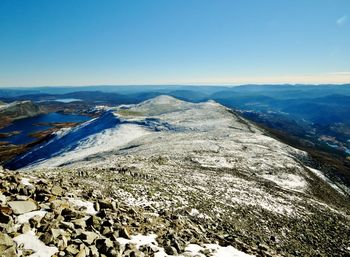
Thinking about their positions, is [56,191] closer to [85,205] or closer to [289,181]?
[85,205]

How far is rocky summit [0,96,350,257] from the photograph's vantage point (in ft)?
40.4

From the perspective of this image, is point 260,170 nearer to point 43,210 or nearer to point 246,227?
point 246,227

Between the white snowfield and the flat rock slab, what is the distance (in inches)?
305

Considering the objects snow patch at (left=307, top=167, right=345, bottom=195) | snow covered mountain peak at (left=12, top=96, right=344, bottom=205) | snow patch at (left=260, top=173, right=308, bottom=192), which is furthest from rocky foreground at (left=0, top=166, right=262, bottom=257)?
snow patch at (left=307, top=167, right=345, bottom=195)

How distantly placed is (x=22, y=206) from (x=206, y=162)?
3200 cm

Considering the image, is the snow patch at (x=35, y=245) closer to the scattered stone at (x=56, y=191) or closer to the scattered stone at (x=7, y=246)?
the scattered stone at (x=7, y=246)

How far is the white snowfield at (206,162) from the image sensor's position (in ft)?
92.7

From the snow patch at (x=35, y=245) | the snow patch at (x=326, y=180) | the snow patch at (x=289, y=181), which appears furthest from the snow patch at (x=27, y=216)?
the snow patch at (x=326, y=180)

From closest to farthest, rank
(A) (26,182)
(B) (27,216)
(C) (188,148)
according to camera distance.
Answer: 1. (B) (27,216)
2. (A) (26,182)
3. (C) (188,148)


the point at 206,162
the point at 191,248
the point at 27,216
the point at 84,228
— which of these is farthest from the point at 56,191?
the point at 206,162

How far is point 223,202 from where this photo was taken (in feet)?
84.6

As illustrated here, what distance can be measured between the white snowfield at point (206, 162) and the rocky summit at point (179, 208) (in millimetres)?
214

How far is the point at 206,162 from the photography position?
43.1 m

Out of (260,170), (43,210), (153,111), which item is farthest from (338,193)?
(153,111)
